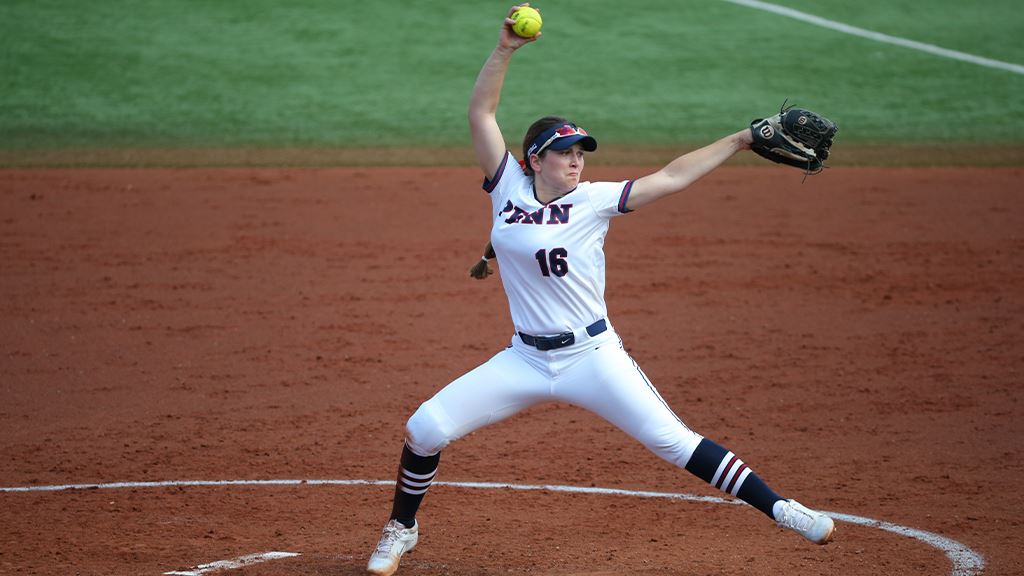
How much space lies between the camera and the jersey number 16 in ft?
16.5

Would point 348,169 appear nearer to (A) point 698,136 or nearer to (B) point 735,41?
(A) point 698,136

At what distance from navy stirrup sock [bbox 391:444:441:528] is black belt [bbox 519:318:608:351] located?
0.65m

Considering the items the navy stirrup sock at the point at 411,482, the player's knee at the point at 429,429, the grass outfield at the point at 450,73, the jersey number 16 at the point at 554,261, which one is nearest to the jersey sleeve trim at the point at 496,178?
the jersey number 16 at the point at 554,261

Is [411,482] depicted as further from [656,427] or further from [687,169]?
[687,169]

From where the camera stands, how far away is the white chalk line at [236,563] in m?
5.30

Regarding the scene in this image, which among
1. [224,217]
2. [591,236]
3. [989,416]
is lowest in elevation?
[224,217]

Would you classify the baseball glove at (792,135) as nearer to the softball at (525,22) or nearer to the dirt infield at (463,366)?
the softball at (525,22)

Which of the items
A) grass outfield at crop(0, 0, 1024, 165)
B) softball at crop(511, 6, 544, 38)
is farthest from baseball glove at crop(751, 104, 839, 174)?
grass outfield at crop(0, 0, 1024, 165)

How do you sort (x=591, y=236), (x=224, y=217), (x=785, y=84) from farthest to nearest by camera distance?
(x=785, y=84), (x=224, y=217), (x=591, y=236)

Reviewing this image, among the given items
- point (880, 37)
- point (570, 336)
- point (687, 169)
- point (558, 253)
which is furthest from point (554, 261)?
point (880, 37)

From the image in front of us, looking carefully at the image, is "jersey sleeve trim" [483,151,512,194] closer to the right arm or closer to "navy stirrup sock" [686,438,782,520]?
the right arm

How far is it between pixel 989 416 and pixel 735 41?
11.8m

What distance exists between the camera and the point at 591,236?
5113mm

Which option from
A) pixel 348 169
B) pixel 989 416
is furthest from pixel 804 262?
pixel 348 169
